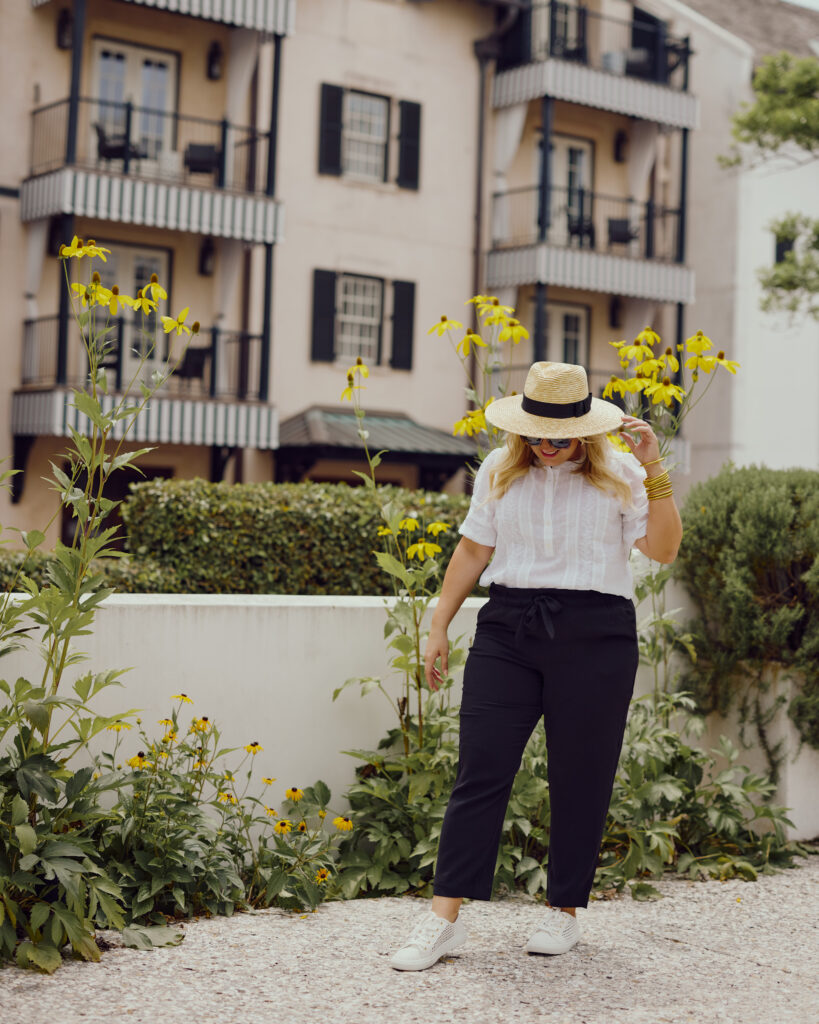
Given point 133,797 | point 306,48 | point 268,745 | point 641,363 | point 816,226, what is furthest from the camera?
point 306,48

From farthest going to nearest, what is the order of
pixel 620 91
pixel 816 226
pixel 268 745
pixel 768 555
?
pixel 620 91, pixel 816 226, pixel 768 555, pixel 268 745

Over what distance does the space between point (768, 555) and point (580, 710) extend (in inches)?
83.9

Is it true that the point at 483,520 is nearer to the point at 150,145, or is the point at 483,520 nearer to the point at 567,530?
the point at 567,530

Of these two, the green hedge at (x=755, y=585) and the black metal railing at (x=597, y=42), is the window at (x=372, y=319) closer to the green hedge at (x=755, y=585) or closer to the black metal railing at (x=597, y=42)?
the black metal railing at (x=597, y=42)

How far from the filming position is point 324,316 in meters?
20.4

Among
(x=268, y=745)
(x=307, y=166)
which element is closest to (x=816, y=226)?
(x=307, y=166)

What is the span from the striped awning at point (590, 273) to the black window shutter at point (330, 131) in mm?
3074

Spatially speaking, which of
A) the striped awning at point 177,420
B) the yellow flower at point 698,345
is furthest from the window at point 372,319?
the yellow flower at point 698,345

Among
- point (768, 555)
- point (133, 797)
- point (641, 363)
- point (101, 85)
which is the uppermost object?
point (101, 85)

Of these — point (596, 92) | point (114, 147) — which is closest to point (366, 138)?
point (596, 92)

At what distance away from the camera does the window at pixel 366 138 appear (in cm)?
2061

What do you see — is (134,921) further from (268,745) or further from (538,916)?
(538,916)

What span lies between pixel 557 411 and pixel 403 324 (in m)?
17.3

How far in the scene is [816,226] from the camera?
720 inches
